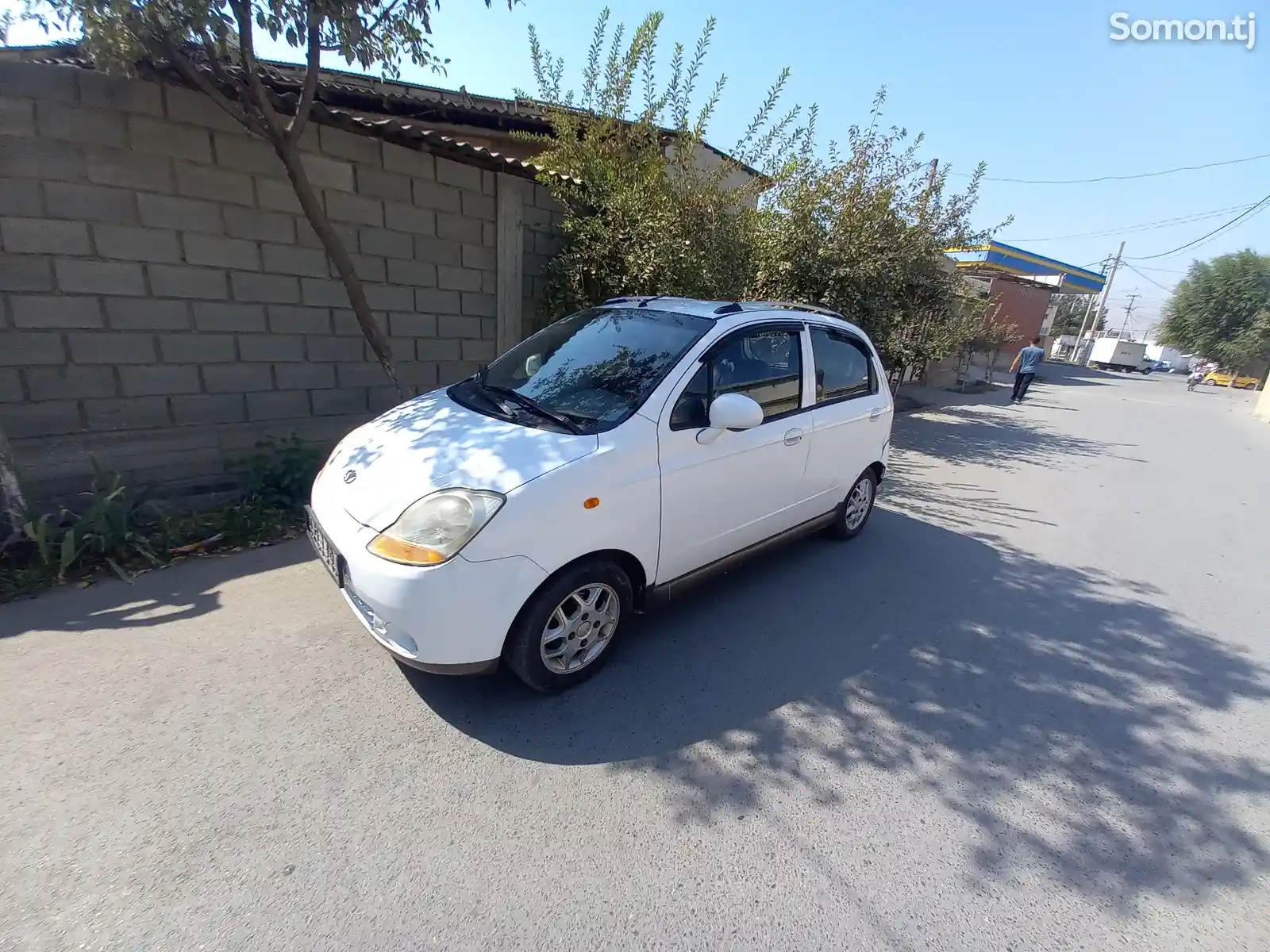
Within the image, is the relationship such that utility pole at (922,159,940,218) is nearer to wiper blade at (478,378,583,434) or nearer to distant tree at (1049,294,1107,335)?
wiper blade at (478,378,583,434)

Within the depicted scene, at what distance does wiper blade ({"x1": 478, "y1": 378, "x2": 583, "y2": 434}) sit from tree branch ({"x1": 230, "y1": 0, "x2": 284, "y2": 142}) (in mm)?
2486

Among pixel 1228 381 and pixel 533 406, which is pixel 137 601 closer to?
pixel 533 406

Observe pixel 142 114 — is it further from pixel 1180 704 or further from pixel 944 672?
pixel 1180 704

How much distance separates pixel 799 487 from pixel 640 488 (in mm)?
1486

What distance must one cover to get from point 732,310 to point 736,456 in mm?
942

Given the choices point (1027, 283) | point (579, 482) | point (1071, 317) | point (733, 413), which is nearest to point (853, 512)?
point (733, 413)

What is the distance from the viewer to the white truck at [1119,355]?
42.2 metres

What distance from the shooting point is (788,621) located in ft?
11.2

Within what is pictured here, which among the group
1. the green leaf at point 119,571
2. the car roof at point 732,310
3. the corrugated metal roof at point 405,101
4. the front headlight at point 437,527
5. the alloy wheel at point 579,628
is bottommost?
the green leaf at point 119,571

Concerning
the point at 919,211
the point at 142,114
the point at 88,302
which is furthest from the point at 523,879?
the point at 919,211

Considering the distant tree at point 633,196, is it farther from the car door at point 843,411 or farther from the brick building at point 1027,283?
the brick building at point 1027,283

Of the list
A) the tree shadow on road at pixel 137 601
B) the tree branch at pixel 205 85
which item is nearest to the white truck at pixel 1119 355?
the tree branch at pixel 205 85

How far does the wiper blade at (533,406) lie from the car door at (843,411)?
5.73ft

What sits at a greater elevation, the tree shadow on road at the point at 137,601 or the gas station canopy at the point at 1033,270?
the gas station canopy at the point at 1033,270
